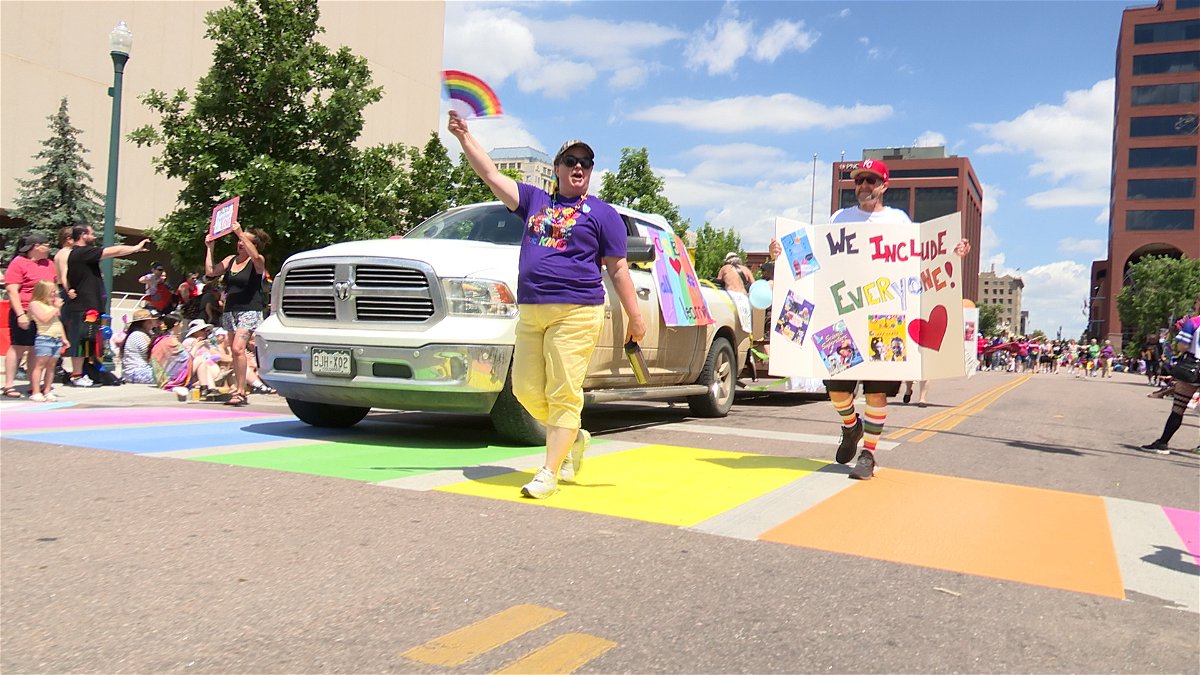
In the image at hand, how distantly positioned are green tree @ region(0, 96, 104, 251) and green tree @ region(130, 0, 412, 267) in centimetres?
1698

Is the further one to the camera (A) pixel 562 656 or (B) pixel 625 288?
(B) pixel 625 288

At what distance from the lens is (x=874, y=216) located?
Result: 6.18m

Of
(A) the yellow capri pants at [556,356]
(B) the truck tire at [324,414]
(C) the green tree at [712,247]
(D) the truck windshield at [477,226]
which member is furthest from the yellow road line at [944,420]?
(C) the green tree at [712,247]

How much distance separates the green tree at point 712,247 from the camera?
62000 millimetres

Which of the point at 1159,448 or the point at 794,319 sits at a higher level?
the point at 794,319

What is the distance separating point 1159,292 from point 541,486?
95.5 m

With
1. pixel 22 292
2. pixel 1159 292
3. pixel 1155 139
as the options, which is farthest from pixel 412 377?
pixel 1155 139

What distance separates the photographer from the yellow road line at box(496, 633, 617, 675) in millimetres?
2518

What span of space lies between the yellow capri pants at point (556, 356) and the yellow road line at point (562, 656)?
7.01 feet

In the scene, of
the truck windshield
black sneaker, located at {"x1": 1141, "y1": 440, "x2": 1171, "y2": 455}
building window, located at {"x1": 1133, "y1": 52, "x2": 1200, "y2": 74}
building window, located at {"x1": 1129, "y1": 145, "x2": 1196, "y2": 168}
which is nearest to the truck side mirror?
the truck windshield

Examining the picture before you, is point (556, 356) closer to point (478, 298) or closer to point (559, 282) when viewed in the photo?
point (559, 282)

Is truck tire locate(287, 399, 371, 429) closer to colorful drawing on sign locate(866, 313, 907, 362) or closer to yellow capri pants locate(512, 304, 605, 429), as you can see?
yellow capri pants locate(512, 304, 605, 429)

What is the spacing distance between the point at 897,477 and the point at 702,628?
145 inches

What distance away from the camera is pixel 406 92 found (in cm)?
5150
